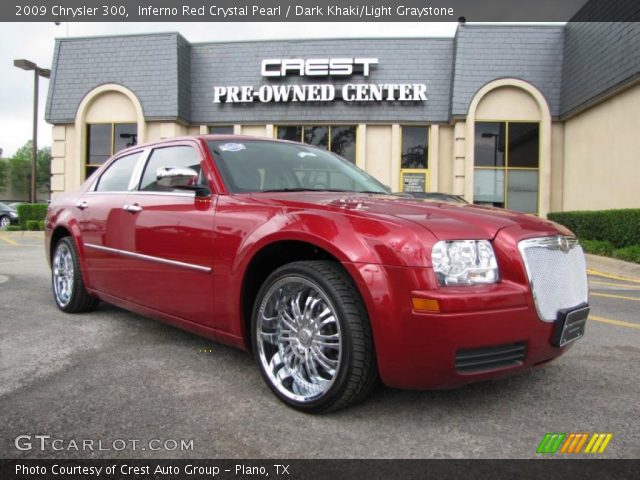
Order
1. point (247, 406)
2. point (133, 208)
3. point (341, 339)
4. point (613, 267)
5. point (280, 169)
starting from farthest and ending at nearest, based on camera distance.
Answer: point (613, 267) < point (133, 208) < point (280, 169) < point (247, 406) < point (341, 339)

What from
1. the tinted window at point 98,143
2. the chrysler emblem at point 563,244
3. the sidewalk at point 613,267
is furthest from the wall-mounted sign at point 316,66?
the chrysler emblem at point 563,244

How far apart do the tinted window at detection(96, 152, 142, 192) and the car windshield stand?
3.38 ft

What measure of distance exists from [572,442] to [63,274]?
4.35 m

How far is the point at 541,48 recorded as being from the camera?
15250mm

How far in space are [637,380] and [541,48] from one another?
14717 millimetres

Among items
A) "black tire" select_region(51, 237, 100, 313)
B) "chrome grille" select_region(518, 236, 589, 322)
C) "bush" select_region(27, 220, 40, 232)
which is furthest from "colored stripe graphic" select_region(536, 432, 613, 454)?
"bush" select_region(27, 220, 40, 232)

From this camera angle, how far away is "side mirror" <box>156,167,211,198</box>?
306 centimetres

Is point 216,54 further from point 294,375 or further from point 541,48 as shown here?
point 294,375

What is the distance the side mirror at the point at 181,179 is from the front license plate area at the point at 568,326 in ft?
6.87

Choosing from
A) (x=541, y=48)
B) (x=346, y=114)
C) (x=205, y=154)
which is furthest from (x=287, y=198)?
(x=541, y=48)

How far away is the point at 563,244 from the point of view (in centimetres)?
265

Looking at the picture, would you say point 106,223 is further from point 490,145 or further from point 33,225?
point 33,225

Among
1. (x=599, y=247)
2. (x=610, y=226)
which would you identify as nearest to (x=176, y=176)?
(x=599, y=247)

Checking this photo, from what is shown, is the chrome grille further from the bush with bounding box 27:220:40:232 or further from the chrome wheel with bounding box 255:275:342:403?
the bush with bounding box 27:220:40:232
